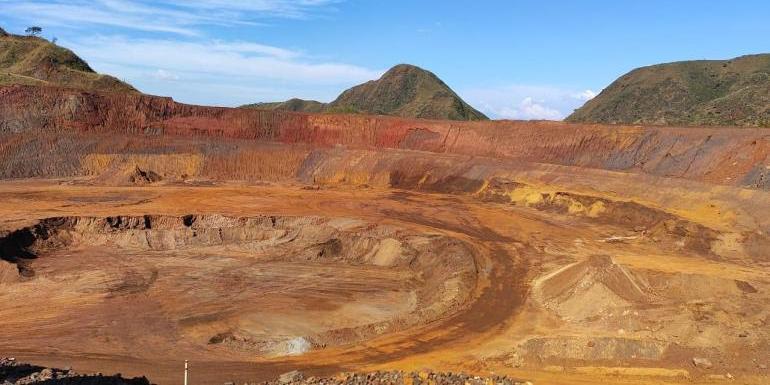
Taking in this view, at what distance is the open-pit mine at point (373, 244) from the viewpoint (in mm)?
16734

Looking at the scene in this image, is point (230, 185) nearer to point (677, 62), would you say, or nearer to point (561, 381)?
point (561, 381)

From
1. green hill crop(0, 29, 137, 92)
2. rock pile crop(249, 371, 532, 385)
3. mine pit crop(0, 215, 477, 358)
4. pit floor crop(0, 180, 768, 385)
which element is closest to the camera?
rock pile crop(249, 371, 532, 385)

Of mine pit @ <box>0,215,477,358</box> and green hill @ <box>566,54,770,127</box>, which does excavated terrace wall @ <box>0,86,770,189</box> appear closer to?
mine pit @ <box>0,215,477,358</box>

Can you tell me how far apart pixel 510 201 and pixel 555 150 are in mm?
6853

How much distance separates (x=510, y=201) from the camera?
35781mm

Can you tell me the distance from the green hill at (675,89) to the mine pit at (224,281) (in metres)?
47.8

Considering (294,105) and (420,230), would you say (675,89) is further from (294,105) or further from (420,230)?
(420,230)

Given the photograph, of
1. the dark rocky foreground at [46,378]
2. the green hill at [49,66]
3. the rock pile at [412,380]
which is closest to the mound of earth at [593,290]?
the rock pile at [412,380]

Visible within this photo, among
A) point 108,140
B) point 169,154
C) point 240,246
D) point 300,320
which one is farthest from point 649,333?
point 108,140

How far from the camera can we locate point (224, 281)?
24.3 meters

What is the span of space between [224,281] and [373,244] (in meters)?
7.04

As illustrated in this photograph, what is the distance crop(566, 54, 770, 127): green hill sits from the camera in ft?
231

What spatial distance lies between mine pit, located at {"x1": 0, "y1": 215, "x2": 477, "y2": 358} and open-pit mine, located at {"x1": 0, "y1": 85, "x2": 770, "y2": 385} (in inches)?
4.2

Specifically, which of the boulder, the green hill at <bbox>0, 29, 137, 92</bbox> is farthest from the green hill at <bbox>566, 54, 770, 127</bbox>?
the green hill at <bbox>0, 29, 137, 92</bbox>
